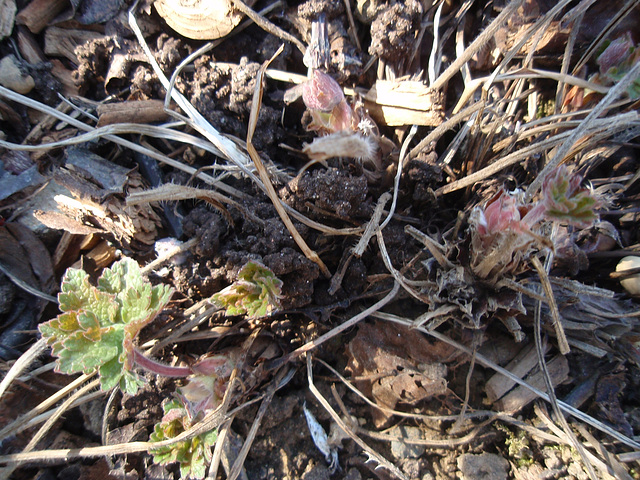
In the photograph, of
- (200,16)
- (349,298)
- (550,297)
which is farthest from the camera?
(200,16)

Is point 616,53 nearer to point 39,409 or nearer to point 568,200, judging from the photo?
point 568,200

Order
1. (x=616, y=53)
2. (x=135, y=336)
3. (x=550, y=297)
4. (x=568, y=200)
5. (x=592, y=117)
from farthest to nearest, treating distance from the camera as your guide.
A: 1. (x=616, y=53)
2. (x=135, y=336)
3. (x=550, y=297)
4. (x=592, y=117)
5. (x=568, y=200)

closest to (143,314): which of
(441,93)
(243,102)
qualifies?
(243,102)

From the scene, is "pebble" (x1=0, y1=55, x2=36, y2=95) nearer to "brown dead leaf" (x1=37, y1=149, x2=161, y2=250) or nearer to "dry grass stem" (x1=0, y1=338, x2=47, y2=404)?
"brown dead leaf" (x1=37, y1=149, x2=161, y2=250)

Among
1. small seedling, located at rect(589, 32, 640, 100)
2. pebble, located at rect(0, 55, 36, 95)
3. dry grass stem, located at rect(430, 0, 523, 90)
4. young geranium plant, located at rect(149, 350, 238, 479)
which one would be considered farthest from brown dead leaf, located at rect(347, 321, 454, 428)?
pebble, located at rect(0, 55, 36, 95)

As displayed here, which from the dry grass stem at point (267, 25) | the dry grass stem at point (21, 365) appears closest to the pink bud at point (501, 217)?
the dry grass stem at point (267, 25)

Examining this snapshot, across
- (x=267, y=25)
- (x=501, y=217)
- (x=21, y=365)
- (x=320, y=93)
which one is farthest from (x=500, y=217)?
(x=21, y=365)
